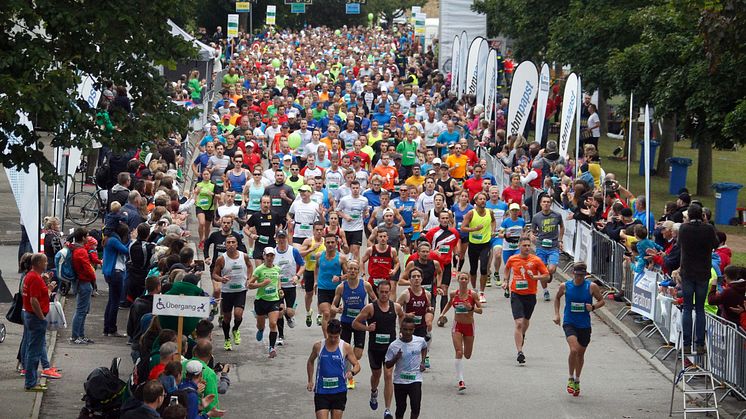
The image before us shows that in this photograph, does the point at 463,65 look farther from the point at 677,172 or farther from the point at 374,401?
the point at 374,401

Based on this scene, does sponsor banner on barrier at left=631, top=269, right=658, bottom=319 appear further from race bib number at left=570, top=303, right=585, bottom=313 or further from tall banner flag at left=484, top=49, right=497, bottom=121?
tall banner flag at left=484, top=49, right=497, bottom=121

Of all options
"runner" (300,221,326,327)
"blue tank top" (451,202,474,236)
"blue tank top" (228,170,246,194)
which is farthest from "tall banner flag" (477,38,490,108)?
"runner" (300,221,326,327)

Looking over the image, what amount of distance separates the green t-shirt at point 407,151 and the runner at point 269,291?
35.6 feet

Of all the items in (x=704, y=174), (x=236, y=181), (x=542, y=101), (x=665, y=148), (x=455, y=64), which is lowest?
(x=236, y=181)

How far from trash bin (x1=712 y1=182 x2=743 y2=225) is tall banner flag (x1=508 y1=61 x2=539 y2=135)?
4.65 meters

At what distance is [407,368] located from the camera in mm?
14391

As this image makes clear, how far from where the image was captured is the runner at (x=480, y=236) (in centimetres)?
2175

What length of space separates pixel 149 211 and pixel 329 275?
4763 mm

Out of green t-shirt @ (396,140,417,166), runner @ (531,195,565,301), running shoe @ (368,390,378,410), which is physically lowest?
running shoe @ (368,390,378,410)

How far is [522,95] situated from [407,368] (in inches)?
656

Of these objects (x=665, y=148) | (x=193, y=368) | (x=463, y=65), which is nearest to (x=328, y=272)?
(x=193, y=368)

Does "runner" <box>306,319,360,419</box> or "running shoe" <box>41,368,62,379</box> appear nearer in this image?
"runner" <box>306,319,360,419</box>

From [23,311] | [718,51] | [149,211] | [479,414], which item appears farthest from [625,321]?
[23,311]

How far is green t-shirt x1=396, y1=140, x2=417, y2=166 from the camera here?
2841 cm
